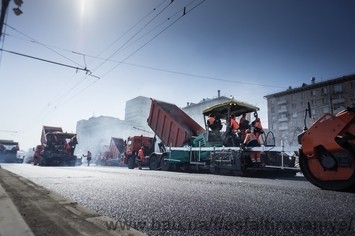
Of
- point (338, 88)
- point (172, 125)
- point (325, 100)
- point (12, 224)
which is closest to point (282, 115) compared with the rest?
point (325, 100)

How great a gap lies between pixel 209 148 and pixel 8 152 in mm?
32092

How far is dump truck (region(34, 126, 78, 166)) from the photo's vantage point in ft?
66.4

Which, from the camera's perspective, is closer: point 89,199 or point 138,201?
point 138,201

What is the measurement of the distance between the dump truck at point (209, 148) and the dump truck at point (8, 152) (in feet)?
89.3

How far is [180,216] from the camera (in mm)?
2443

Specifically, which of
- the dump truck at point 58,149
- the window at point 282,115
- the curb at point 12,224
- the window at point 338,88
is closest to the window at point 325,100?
the window at point 338,88

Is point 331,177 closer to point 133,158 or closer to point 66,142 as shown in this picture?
point 133,158

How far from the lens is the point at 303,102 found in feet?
181

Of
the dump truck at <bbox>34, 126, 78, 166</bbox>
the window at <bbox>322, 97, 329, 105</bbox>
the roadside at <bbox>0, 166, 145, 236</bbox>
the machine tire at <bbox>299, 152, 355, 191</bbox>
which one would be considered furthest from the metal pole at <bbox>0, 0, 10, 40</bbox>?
the window at <bbox>322, 97, 329, 105</bbox>

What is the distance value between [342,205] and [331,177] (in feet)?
5.61

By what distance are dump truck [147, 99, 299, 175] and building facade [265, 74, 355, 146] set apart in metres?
38.5

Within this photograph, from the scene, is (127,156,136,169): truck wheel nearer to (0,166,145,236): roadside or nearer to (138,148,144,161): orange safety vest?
(138,148,144,161): orange safety vest

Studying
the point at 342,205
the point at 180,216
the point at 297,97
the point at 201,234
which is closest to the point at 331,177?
the point at 342,205

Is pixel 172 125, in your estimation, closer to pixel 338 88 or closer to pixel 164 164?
pixel 164 164
